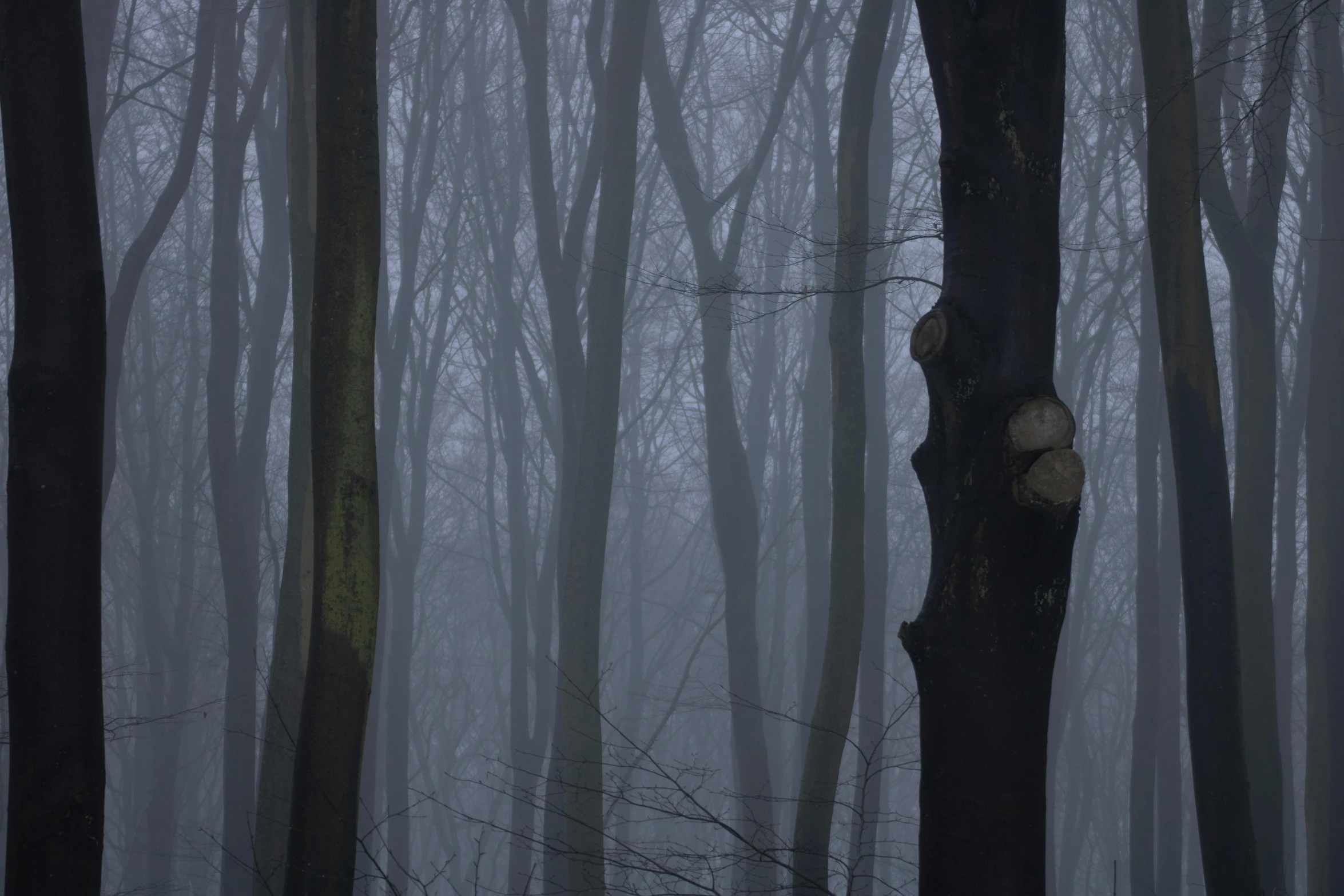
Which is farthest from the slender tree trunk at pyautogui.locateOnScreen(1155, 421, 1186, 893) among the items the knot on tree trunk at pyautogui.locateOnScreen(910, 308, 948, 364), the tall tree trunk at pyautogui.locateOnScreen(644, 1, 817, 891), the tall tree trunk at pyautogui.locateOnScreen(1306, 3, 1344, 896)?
the knot on tree trunk at pyautogui.locateOnScreen(910, 308, 948, 364)

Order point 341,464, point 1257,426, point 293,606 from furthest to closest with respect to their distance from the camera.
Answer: point 1257,426, point 293,606, point 341,464

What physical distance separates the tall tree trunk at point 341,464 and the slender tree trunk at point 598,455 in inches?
122

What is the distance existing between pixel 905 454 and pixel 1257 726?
57.5 feet

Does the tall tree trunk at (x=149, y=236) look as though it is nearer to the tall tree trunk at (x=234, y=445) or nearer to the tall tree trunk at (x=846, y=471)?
the tall tree trunk at (x=234, y=445)

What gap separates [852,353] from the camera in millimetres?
7355

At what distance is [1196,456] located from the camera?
5.57m

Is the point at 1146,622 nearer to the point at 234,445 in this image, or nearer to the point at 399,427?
the point at 234,445

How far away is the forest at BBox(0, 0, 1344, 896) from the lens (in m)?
3.04

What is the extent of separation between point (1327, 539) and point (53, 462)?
8868 mm

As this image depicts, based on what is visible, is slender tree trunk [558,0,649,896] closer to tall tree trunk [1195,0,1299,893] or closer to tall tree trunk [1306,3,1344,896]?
tall tree trunk [1195,0,1299,893]

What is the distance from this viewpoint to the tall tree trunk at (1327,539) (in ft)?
25.2

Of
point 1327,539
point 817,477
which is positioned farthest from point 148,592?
point 1327,539

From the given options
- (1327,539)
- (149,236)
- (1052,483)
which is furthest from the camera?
(149,236)

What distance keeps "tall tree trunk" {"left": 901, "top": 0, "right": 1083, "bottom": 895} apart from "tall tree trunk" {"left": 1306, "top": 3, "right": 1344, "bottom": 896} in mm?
5271
